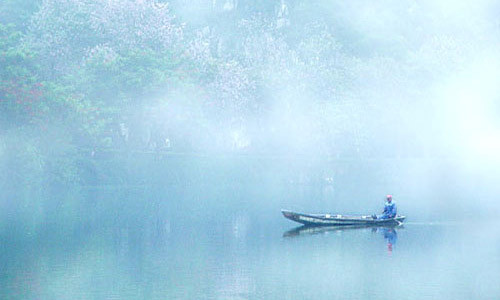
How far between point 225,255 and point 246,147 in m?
66.7

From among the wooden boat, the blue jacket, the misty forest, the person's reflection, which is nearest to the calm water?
the person's reflection

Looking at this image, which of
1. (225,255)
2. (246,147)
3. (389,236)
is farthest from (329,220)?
(246,147)

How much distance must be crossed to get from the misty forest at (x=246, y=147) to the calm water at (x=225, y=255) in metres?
0.18

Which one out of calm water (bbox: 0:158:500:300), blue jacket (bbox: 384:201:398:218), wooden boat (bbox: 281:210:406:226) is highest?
blue jacket (bbox: 384:201:398:218)

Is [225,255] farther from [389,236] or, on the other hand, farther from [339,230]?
[389,236]

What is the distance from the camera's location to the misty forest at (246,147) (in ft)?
135

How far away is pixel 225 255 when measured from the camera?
4503 centimetres

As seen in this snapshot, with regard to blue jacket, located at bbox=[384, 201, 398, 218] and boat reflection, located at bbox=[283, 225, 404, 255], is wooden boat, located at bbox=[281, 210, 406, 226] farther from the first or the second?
blue jacket, located at bbox=[384, 201, 398, 218]

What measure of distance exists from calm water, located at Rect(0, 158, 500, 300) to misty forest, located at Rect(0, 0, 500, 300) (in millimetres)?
184

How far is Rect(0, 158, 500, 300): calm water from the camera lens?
36.6m

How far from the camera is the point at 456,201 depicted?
258 ft

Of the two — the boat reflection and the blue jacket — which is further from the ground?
the blue jacket

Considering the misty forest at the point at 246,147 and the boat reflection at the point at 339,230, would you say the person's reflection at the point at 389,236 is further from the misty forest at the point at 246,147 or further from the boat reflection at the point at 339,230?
the misty forest at the point at 246,147

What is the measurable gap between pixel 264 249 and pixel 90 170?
46983 mm
